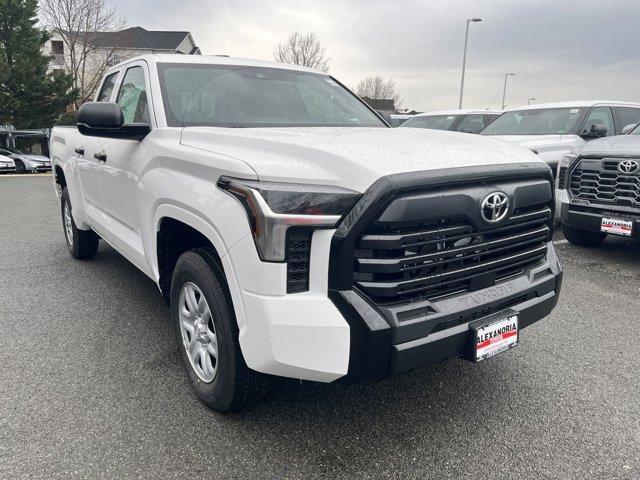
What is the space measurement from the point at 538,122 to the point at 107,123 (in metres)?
7.16

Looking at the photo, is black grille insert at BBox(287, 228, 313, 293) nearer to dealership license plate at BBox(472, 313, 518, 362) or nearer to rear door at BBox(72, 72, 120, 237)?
dealership license plate at BBox(472, 313, 518, 362)

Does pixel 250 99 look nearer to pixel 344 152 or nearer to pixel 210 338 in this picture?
pixel 344 152

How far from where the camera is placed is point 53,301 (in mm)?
4141

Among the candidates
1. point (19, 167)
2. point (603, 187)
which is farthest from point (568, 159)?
point (19, 167)

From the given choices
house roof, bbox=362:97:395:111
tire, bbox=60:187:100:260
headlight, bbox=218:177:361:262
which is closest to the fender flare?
headlight, bbox=218:177:361:262

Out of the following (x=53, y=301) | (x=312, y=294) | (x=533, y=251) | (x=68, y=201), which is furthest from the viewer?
(x=68, y=201)

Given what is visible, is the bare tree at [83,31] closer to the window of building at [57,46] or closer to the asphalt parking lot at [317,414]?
the window of building at [57,46]

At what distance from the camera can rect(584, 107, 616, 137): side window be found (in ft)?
25.2

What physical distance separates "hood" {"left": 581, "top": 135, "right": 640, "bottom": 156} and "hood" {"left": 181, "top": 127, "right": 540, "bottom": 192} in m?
3.25

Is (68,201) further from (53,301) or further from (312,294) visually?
(312,294)

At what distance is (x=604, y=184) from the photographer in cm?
523

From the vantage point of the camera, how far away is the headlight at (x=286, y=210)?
1896mm

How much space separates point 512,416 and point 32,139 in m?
32.5

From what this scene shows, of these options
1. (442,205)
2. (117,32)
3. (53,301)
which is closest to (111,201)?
(53,301)
